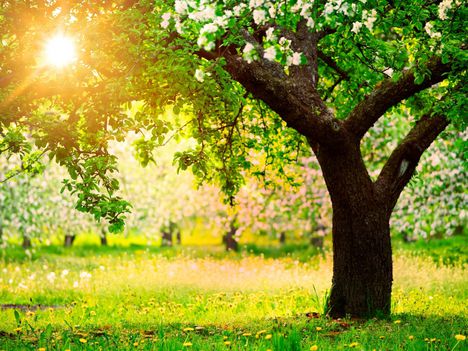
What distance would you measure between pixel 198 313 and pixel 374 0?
22.2 ft

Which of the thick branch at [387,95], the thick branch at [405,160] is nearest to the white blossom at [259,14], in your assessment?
the thick branch at [387,95]

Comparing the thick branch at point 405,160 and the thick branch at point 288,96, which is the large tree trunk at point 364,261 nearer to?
the thick branch at point 405,160

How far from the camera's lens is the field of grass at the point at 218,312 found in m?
7.12

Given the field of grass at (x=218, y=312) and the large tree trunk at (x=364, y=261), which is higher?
the large tree trunk at (x=364, y=261)

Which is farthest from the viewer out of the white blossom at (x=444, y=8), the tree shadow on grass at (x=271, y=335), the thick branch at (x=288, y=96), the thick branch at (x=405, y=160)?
the thick branch at (x=405, y=160)

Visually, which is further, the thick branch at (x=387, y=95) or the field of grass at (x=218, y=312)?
the thick branch at (x=387, y=95)

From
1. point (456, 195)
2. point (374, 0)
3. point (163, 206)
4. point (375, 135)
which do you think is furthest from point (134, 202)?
point (374, 0)

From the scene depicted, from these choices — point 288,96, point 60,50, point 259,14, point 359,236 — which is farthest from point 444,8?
point 60,50

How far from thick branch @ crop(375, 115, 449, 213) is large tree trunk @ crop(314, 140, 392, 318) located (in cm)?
31

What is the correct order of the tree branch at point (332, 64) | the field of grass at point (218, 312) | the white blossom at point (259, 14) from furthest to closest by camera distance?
the tree branch at point (332, 64) → the field of grass at point (218, 312) → the white blossom at point (259, 14)

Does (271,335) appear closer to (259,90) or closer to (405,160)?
(259,90)

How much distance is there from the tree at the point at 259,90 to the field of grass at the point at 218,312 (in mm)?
1404

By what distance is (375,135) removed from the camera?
19875 millimetres

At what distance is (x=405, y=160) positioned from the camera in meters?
9.57
